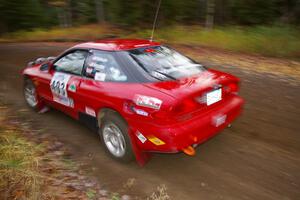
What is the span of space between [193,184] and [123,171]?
3.12 feet

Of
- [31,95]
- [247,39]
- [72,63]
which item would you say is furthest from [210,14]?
[72,63]

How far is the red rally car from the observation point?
374cm

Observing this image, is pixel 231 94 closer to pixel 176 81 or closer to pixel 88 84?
pixel 176 81

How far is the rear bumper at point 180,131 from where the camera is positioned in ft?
12.1

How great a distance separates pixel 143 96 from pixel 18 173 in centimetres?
166

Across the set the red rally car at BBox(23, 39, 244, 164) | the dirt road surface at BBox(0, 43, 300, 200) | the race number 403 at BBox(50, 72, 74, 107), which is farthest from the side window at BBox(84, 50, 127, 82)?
the dirt road surface at BBox(0, 43, 300, 200)

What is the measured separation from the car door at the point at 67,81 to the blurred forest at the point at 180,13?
10.0 m

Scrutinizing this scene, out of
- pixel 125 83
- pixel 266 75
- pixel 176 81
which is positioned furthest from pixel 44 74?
pixel 266 75

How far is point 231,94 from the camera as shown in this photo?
454cm

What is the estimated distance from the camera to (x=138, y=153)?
163 inches

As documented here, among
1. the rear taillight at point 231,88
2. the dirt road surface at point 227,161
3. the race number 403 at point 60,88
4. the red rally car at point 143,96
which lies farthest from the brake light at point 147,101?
the race number 403 at point 60,88

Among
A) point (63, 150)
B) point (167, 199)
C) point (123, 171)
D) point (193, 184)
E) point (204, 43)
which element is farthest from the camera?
point (204, 43)

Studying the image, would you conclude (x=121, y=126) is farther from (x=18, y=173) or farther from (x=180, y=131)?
(x=18, y=173)

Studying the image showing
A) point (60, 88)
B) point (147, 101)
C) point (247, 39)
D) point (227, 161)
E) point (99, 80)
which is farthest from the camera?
point (247, 39)
